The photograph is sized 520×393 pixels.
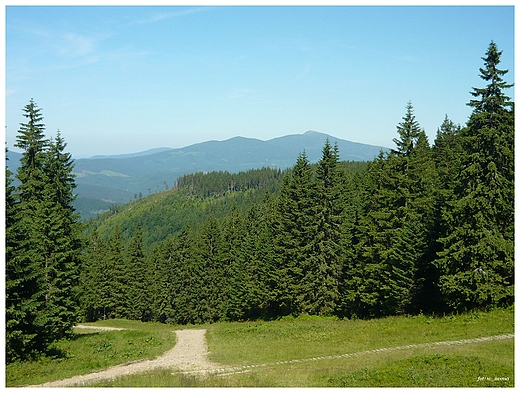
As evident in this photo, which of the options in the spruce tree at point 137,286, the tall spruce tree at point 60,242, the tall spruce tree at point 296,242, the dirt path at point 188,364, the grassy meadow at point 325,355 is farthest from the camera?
the spruce tree at point 137,286

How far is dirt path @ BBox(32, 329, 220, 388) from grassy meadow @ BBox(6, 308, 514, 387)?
0.78m

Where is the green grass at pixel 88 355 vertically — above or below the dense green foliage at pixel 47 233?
below

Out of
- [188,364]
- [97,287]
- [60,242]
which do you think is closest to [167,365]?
[188,364]

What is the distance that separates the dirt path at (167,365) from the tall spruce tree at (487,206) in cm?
1436

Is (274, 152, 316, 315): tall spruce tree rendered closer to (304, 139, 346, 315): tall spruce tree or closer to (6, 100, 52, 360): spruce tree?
(304, 139, 346, 315): tall spruce tree

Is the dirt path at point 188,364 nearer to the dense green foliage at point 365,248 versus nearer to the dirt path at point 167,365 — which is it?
the dirt path at point 167,365

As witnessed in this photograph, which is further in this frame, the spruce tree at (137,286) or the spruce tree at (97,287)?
the spruce tree at (137,286)

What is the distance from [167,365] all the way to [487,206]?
18.7 meters

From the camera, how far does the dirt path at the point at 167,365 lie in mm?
18703

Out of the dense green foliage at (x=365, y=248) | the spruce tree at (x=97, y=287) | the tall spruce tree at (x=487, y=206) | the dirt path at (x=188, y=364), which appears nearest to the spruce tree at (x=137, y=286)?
the dense green foliage at (x=365, y=248)

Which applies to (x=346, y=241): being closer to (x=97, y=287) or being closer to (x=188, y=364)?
(x=188, y=364)

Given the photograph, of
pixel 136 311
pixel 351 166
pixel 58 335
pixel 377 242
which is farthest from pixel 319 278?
pixel 351 166

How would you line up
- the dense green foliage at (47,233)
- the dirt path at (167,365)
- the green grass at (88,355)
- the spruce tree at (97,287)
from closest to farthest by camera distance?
1. the dirt path at (167,365)
2. the green grass at (88,355)
3. the dense green foliage at (47,233)
4. the spruce tree at (97,287)

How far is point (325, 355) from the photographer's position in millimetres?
22141
